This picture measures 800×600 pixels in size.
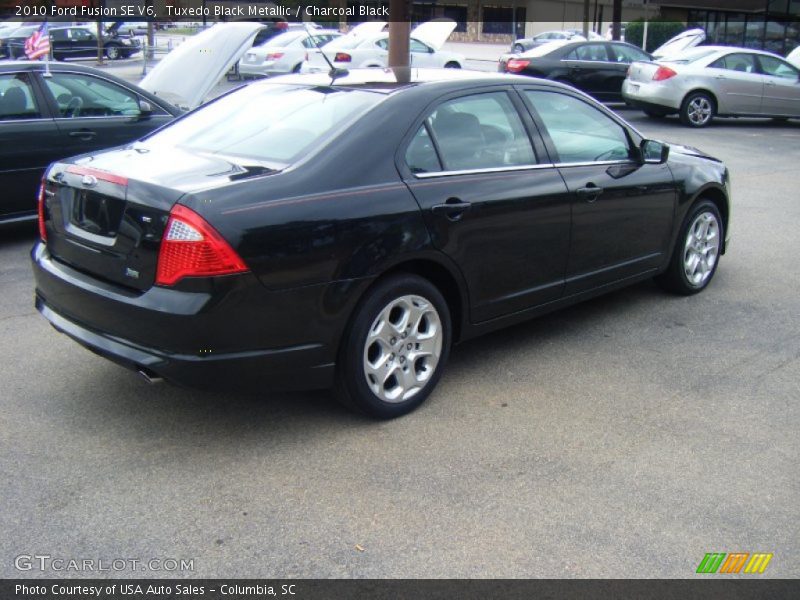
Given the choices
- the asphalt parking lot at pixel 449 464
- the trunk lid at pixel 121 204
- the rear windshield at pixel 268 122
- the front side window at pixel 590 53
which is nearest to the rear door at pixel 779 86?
the front side window at pixel 590 53

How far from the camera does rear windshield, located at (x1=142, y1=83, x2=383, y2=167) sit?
4305mm

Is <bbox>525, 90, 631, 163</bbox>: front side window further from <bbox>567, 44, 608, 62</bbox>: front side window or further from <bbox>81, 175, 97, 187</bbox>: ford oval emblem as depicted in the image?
<bbox>567, 44, 608, 62</bbox>: front side window

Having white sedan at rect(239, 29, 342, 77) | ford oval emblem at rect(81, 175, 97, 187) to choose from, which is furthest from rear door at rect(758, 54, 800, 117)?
ford oval emblem at rect(81, 175, 97, 187)

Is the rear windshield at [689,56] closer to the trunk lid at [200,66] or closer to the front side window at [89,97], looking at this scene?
the trunk lid at [200,66]

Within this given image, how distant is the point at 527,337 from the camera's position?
5.55 meters

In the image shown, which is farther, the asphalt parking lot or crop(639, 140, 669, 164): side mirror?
crop(639, 140, 669, 164): side mirror

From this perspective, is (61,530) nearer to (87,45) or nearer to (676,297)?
(676,297)

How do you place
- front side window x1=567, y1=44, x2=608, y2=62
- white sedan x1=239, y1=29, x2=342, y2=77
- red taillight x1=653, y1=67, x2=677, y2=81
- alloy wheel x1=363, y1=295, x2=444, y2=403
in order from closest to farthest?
alloy wheel x1=363, y1=295, x2=444, y2=403
red taillight x1=653, y1=67, x2=677, y2=81
front side window x1=567, y1=44, x2=608, y2=62
white sedan x1=239, y1=29, x2=342, y2=77

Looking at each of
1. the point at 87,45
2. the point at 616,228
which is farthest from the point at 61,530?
the point at 87,45

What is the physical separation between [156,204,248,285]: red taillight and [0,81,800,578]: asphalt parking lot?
0.85 metres

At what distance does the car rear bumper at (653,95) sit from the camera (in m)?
16.4

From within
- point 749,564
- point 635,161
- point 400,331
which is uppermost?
point 635,161

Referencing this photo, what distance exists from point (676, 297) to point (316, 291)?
134 inches

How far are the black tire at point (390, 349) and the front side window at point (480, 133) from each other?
2.32 feet
